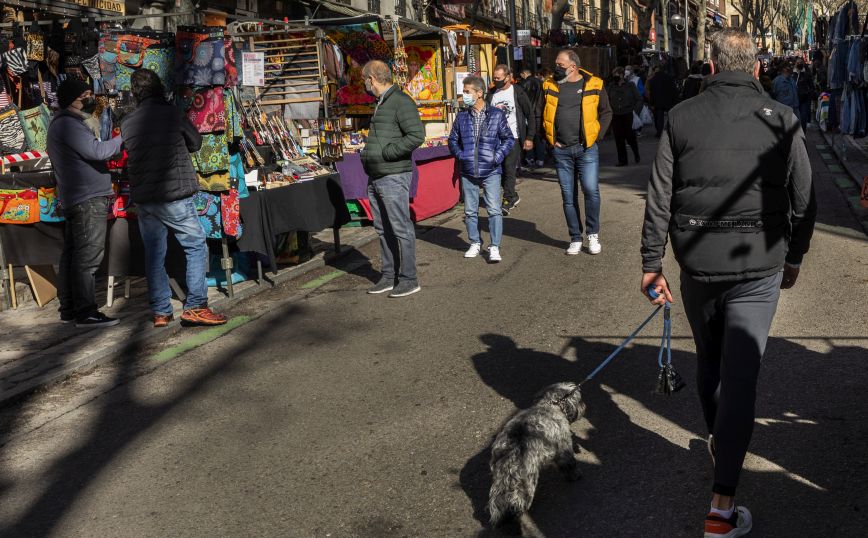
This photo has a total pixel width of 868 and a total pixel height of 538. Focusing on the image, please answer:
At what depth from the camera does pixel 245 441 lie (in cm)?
514

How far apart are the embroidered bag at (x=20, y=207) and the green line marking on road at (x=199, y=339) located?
205 cm

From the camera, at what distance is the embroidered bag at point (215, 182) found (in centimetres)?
805

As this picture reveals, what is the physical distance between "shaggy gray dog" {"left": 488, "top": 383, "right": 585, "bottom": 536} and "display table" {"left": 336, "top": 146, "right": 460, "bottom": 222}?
679cm

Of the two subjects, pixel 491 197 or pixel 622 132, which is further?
pixel 622 132

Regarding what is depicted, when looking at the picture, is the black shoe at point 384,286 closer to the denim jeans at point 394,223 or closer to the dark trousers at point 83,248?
the denim jeans at point 394,223

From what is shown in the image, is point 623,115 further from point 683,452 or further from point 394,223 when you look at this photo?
point 683,452

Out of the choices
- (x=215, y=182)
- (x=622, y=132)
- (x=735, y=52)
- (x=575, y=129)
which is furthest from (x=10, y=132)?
(x=622, y=132)

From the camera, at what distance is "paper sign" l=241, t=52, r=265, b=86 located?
9.31m

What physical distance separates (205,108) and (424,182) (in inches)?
184

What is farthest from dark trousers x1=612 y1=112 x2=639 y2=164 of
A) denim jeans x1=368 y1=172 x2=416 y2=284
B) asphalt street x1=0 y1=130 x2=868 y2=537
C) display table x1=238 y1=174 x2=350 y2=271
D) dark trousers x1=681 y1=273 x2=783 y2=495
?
dark trousers x1=681 y1=273 x2=783 y2=495

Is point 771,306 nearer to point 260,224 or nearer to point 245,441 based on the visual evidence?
point 245,441

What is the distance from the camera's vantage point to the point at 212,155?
8008mm

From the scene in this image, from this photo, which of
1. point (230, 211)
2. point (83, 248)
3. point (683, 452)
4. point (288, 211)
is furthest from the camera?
point (288, 211)

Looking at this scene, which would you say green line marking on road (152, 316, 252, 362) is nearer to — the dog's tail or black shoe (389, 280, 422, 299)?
black shoe (389, 280, 422, 299)
